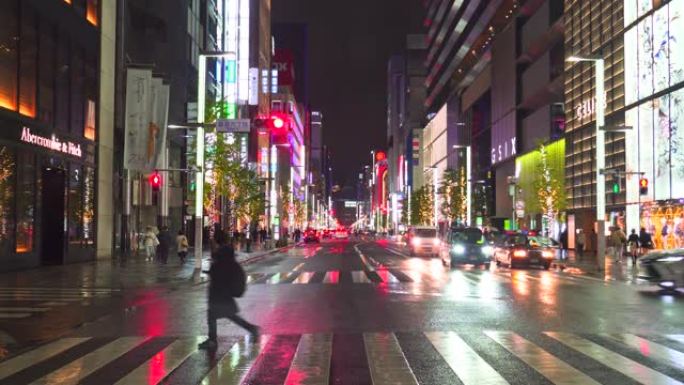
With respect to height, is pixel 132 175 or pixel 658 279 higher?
pixel 132 175

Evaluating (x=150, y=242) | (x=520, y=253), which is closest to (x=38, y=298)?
(x=150, y=242)

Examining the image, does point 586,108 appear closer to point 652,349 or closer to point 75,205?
point 75,205

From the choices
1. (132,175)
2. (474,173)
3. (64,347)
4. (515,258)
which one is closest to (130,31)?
(132,175)

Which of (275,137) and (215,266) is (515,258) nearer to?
(215,266)

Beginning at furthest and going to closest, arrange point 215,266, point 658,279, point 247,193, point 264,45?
point 264,45 → point 247,193 → point 658,279 → point 215,266

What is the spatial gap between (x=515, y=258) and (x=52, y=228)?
20499mm

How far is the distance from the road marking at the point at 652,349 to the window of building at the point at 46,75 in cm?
2454

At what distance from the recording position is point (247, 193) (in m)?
52.6

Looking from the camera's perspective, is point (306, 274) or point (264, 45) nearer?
point (306, 274)

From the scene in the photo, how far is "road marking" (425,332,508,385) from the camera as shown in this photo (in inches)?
326

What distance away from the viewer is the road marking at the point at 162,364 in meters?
8.37

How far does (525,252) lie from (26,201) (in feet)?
68.9

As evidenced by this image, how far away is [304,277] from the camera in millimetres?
25969

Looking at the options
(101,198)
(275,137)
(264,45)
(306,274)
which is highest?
(264,45)
